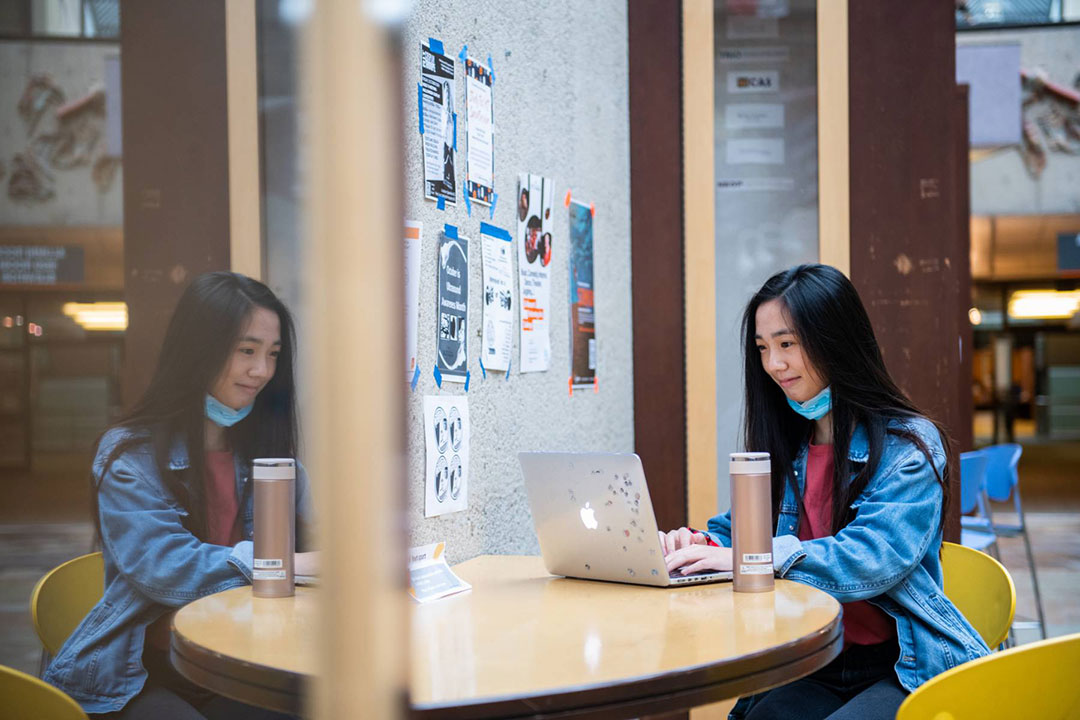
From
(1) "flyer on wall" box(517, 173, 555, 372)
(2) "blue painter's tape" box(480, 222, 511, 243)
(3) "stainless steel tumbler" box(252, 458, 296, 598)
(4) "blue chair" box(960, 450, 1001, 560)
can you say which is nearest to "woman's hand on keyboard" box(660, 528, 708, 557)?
(1) "flyer on wall" box(517, 173, 555, 372)

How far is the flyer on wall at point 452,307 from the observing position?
2.03 meters

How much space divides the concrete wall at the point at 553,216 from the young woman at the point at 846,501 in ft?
1.58

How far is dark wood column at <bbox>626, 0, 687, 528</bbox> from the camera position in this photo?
10.5ft

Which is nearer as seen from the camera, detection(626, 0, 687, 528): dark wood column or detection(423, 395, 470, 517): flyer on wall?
detection(423, 395, 470, 517): flyer on wall

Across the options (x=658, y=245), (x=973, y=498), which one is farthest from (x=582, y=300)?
(x=973, y=498)

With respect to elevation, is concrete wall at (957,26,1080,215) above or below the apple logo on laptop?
above

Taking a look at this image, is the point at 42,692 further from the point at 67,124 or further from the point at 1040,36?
the point at 1040,36

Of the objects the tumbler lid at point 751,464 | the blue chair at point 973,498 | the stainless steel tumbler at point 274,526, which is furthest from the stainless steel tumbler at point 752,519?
the blue chair at point 973,498

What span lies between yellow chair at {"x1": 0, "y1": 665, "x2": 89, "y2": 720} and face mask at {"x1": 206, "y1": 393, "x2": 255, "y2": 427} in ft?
0.92

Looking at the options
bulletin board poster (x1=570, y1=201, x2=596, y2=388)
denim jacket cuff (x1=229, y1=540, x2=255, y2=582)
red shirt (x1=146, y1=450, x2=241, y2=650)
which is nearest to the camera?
red shirt (x1=146, y1=450, x2=241, y2=650)

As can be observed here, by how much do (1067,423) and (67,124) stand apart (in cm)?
1707

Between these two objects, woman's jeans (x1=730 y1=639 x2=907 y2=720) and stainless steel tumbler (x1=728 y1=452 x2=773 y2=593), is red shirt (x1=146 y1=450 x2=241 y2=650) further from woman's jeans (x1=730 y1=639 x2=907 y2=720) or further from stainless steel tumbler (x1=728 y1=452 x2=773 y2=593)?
woman's jeans (x1=730 y1=639 x2=907 y2=720)

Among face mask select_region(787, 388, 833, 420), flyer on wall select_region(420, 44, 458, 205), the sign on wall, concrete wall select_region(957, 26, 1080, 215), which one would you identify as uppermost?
concrete wall select_region(957, 26, 1080, 215)

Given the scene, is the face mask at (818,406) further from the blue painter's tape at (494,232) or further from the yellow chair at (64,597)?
the yellow chair at (64,597)
